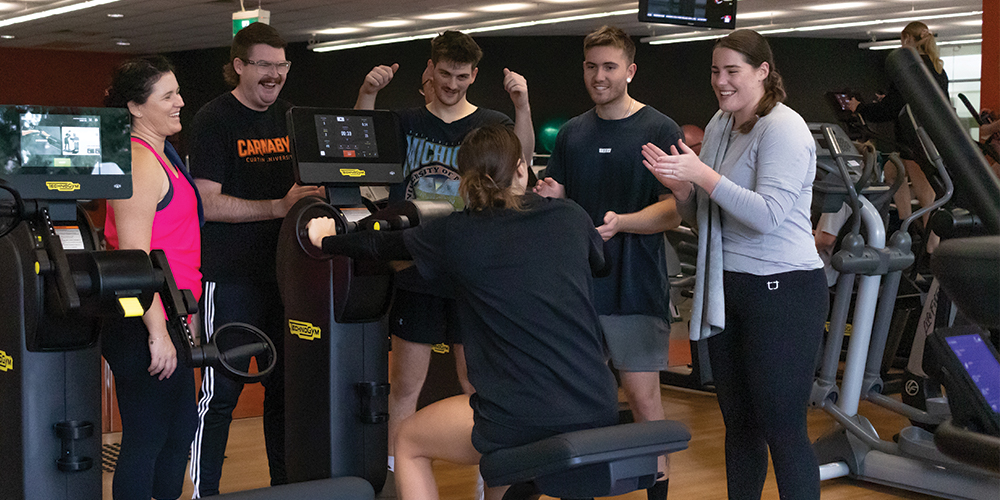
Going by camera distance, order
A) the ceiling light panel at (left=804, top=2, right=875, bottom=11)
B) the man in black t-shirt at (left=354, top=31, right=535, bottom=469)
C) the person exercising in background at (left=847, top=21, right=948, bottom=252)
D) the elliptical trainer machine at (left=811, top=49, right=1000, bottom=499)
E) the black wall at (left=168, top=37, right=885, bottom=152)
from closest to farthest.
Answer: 1. the man in black t-shirt at (left=354, top=31, right=535, bottom=469)
2. the elliptical trainer machine at (left=811, top=49, right=1000, bottom=499)
3. the person exercising in background at (left=847, top=21, right=948, bottom=252)
4. the ceiling light panel at (left=804, top=2, right=875, bottom=11)
5. the black wall at (left=168, top=37, right=885, bottom=152)

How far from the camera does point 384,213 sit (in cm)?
244

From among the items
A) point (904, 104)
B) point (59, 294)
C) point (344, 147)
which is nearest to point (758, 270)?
point (344, 147)

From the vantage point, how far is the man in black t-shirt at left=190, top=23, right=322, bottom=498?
276cm

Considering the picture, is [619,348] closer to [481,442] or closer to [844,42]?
[481,442]

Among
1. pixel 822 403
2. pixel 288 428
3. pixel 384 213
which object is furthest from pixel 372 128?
pixel 822 403

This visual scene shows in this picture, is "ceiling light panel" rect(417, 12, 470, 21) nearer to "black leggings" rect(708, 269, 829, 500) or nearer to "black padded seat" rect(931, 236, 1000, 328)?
"black leggings" rect(708, 269, 829, 500)

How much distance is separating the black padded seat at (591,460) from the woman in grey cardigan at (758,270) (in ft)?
1.84

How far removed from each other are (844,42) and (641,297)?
1389 centimetres

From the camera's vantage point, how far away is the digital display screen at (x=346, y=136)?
2.46 metres

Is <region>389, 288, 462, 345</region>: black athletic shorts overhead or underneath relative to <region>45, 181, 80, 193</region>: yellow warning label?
underneath

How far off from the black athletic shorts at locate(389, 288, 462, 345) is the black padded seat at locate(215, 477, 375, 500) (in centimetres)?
134

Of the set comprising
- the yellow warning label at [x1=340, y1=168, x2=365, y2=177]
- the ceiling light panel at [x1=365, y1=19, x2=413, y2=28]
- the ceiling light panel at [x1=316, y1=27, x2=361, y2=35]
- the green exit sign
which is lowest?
the yellow warning label at [x1=340, y1=168, x2=365, y2=177]

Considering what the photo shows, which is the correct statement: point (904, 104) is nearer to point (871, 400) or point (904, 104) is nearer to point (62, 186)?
point (871, 400)

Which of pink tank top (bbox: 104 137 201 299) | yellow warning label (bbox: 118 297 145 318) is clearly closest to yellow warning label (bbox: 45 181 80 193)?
yellow warning label (bbox: 118 297 145 318)
